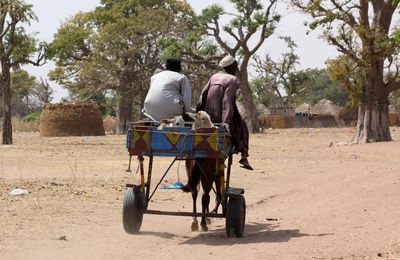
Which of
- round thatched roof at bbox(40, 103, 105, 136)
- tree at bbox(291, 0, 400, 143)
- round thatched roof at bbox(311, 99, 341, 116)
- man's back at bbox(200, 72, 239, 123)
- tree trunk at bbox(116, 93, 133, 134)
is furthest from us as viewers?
round thatched roof at bbox(311, 99, 341, 116)

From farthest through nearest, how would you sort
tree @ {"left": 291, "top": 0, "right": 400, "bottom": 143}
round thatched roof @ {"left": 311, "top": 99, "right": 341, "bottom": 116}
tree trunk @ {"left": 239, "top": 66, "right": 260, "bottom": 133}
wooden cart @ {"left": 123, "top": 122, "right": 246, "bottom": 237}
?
round thatched roof @ {"left": 311, "top": 99, "right": 341, "bottom": 116}
tree trunk @ {"left": 239, "top": 66, "right": 260, "bottom": 133}
tree @ {"left": 291, "top": 0, "right": 400, "bottom": 143}
wooden cart @ {"left": 123, "top": 122, "right": 246, "bottom": 237}

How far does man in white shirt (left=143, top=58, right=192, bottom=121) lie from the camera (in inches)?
330

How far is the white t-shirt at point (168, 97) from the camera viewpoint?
8.38 metres

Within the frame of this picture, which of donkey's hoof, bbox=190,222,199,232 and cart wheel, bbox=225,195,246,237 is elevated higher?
cart wheel, bbox=225,195,246,237

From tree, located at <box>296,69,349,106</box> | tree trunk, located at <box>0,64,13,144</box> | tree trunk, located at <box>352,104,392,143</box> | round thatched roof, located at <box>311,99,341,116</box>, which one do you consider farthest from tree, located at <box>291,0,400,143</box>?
tree, located at <box>296,69,349,106</box>

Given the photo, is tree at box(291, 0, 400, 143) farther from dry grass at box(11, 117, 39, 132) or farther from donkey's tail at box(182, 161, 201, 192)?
dry grass at box(11, 117, 39, 132)

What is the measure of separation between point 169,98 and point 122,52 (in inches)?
1672

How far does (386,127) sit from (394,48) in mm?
3742

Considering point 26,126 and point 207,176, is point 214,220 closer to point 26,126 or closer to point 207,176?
point 207,176

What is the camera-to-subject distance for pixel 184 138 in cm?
769

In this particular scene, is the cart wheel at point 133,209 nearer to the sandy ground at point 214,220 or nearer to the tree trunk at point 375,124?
the sandy ground at point 214,220

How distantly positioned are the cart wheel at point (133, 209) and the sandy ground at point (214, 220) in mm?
138

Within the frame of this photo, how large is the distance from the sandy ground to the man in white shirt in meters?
1.38

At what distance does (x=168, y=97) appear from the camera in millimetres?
8375
